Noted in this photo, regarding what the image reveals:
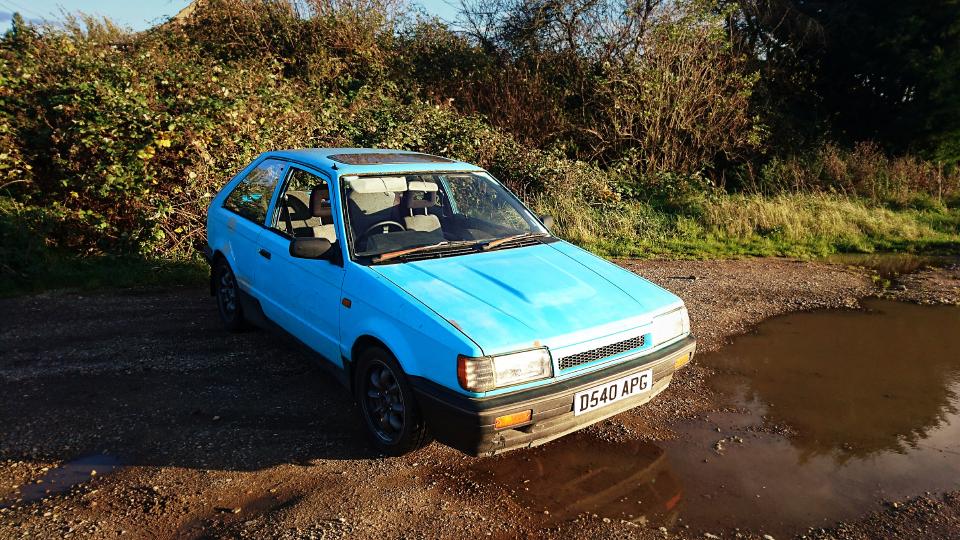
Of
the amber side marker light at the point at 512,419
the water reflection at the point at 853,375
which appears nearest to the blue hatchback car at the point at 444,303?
the amber side marker light at the point at 512,419

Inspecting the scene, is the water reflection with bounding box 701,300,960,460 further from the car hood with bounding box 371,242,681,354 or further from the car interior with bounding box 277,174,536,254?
the car interior with bounding box 277,174,536,254

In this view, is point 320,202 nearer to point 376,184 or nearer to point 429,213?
point 376,184

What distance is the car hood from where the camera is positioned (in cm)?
325

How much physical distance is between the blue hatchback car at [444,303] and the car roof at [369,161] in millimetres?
15

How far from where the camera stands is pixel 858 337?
6.01m

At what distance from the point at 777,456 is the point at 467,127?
8531 mm

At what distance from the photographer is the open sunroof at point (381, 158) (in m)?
4.65

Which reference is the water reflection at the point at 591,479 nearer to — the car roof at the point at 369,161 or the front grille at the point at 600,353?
the front grille at the point at 600,353

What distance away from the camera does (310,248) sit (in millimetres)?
3977

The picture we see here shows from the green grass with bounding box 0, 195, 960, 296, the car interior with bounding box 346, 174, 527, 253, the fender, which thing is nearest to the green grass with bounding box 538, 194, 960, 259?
the green grass with bounding box 0, 195, 960, 296

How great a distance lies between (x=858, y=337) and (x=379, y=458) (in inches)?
184

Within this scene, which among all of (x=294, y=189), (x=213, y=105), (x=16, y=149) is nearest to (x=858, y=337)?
(x=294, y=189)

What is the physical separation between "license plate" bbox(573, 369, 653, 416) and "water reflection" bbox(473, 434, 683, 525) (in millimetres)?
444

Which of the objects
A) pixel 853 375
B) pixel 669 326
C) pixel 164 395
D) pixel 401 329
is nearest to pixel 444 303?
pixel 401 329
